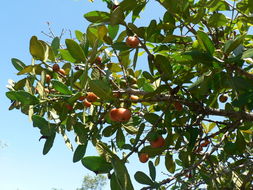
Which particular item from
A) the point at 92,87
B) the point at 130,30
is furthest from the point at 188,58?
the point at 92,87

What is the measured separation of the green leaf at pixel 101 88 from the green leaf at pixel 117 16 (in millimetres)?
357

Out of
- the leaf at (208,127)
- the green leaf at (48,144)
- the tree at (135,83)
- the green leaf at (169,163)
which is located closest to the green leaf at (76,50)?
the tree at (135,83)

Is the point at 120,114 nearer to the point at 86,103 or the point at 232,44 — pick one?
the point at 86,103

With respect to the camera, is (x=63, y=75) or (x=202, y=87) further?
(x=63, y=75)

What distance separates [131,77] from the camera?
2.15 m

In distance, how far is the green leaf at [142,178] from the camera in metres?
1.69

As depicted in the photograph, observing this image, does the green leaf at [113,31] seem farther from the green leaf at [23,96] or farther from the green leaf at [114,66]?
the green leaf at [23,96]

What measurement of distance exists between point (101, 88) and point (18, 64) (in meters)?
0.78

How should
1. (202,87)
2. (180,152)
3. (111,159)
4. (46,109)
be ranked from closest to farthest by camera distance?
(111,159) → (202,87) → (46,109) → (180,152)

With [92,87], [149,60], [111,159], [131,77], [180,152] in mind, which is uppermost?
[131,77]

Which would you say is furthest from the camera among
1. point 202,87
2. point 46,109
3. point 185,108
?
point 185,108

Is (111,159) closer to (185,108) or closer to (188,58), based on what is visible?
(188,58)

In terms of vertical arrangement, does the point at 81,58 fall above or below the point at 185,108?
above

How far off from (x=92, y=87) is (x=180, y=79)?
570mm
